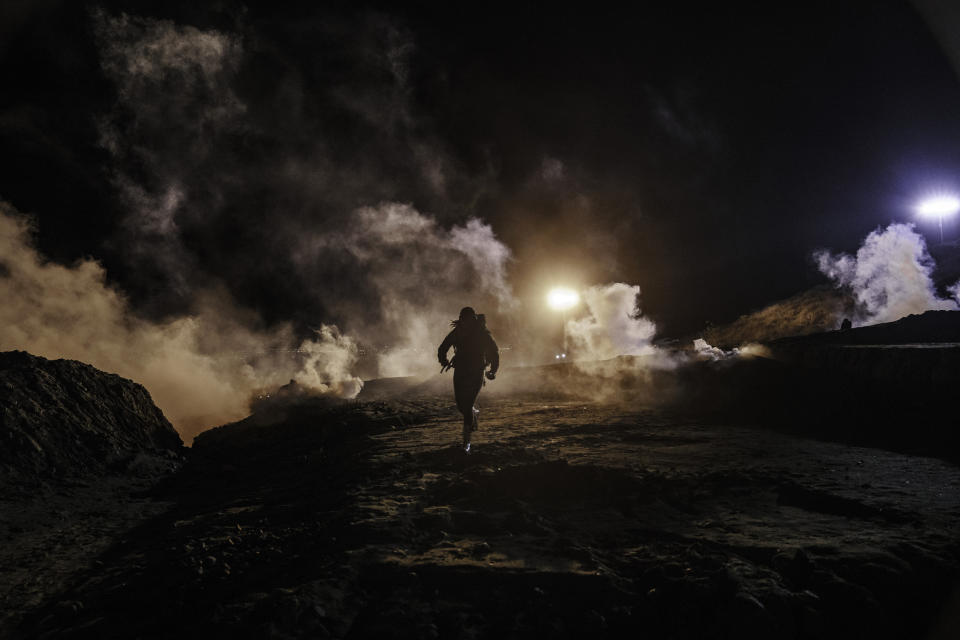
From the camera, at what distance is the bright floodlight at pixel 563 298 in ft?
128

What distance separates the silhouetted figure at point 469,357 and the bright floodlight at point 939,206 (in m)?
37.4

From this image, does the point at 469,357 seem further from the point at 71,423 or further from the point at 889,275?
the point at 889,275

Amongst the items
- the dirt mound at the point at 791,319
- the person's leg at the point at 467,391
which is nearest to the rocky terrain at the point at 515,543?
the person's leg at the point at 467,391

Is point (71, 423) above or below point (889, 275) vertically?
below

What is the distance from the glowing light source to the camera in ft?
93.3

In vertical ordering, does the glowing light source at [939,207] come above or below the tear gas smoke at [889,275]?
above

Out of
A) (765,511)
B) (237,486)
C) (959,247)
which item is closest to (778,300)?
(959,247)

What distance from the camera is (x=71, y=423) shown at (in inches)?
257

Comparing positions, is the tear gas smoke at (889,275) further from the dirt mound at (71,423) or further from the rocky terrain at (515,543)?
the dirt mound at (71,423)

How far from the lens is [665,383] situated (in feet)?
42.9

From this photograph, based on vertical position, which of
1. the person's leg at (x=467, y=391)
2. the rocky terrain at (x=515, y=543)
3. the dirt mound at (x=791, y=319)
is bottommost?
the rocky terrain at (x=515, y=543)

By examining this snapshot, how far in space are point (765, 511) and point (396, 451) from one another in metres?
5.05

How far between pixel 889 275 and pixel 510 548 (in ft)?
116

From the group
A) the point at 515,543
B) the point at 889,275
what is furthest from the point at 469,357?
the point at 889,275
